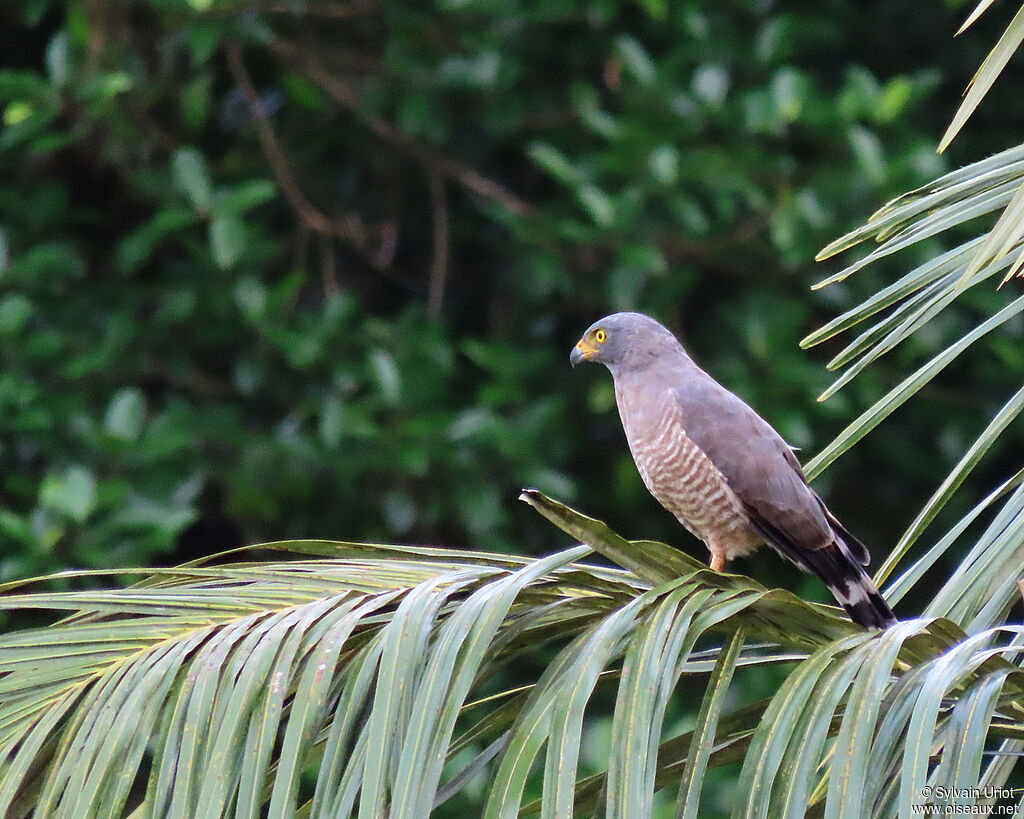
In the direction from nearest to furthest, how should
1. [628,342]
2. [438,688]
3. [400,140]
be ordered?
[438,688] → [628,342] → [400,140]

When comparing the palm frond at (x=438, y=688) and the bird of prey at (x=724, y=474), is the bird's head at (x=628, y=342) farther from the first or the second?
the palm frond at (x=438, y=688)

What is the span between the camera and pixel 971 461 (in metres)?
2.29

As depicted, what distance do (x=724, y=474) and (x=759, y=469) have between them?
0.09m

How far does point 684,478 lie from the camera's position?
3.31 m

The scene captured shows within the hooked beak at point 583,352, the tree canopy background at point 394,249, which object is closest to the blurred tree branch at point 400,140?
the tree canopy background at point 394,249

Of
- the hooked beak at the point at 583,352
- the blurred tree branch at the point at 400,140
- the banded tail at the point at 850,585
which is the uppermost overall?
the blurred tree branch at the point at 400,140

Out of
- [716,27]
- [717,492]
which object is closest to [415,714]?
[717,492]

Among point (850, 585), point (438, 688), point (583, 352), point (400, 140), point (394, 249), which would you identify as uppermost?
point (400, 140)

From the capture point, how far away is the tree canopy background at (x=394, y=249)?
4.88m

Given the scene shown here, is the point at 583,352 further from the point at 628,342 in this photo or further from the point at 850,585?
the point at 850,585

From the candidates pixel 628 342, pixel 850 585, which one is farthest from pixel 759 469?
Result: pixel 628 342

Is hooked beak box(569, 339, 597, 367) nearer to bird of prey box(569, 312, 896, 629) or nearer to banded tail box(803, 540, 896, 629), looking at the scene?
bird of prey box(569, 312, 896, 629)

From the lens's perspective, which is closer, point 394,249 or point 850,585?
point 850,585

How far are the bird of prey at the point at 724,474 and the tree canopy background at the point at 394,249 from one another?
1.48 m
